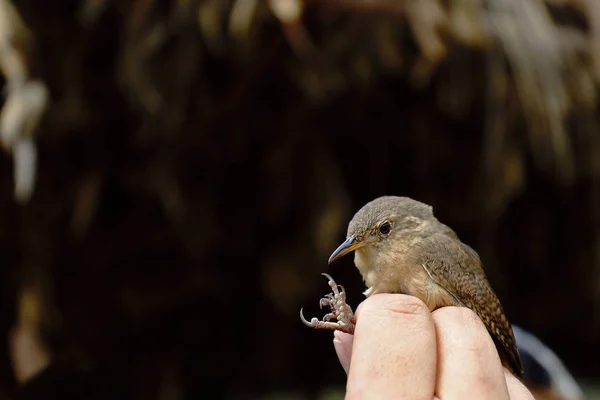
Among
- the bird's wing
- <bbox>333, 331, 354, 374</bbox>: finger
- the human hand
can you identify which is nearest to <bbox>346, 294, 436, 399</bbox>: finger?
the human hand

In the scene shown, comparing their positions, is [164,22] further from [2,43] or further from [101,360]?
[101,360]

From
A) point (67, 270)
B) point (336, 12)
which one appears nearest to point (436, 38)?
point (336, 12)

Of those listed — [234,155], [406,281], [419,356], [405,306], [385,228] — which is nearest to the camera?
[419,356]

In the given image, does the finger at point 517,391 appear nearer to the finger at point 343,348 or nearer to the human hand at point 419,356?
the human hand at point 419,356

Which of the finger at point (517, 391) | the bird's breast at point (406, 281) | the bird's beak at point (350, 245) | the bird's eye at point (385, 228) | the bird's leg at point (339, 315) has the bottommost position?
the finger at point (517, 391)

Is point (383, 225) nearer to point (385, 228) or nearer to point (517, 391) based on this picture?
point (385, 228)

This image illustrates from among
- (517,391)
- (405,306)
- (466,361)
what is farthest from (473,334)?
(517,391)

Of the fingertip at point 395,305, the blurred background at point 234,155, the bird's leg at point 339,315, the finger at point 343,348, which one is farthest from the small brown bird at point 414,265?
the blurred background at point 234,155

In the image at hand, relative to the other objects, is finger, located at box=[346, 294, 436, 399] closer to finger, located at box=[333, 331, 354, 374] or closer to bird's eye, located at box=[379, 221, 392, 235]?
finger, located at box=[333, 331, 354, 374]
